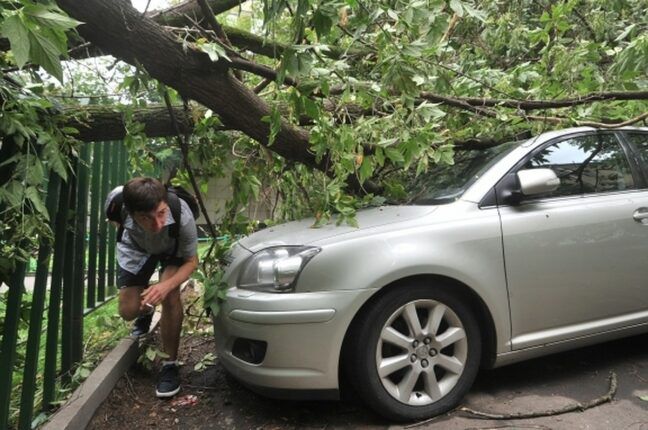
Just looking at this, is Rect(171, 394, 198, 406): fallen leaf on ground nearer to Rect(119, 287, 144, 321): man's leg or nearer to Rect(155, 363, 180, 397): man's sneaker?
Rect(155, 363, 180, 397): man's sneaker

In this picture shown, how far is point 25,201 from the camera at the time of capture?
2.34m

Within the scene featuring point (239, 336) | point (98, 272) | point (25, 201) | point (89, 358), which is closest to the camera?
point (25, 201)

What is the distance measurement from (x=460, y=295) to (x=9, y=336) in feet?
7.49

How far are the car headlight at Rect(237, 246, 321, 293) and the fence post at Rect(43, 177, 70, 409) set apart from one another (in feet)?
3.47

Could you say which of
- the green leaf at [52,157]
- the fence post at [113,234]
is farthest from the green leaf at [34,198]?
the fence post at [113,234]

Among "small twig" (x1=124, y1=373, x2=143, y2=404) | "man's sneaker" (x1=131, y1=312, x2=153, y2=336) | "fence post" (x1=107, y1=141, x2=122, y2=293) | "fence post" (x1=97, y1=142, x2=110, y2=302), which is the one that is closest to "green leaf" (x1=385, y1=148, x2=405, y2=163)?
"small twig" (x1=124, y1=373, x2=143, y2=404)

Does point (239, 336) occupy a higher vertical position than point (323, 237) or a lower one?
lower

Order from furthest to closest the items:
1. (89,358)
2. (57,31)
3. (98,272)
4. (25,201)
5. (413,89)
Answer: (98,272) → (89,358) → (413,89) → (25,201) → (57,31)

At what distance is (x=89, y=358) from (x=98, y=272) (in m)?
1.17

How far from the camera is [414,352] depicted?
2811 millimetres

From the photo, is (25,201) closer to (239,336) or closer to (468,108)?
(239,336)

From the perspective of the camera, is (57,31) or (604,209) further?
(604,209)

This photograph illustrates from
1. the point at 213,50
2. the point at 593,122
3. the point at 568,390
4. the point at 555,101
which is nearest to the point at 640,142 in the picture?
the point at 593,122

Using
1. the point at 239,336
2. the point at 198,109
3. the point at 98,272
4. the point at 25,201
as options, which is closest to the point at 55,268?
the point at 25,201
